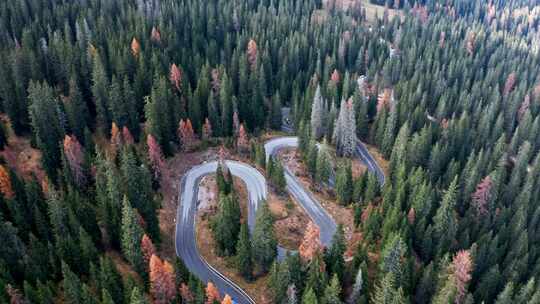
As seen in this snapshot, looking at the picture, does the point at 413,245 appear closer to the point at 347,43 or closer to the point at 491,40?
the point at 347,43

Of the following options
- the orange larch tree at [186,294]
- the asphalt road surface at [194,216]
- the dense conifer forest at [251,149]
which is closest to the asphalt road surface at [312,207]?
the dense conifer forest at [251,149]

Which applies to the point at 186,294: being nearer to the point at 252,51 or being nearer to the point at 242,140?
the point at 242,140

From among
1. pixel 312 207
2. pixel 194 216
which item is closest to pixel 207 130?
pixel 194 216

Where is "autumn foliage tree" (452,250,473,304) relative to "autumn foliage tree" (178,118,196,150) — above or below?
below

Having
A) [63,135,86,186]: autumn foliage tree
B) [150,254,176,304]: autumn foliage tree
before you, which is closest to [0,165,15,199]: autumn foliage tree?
[63,135,86,186]: autumn foliage tree

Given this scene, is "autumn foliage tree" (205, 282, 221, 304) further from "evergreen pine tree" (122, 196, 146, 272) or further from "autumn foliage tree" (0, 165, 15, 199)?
"autumn foliage tree" (0, 165, 15, 199)

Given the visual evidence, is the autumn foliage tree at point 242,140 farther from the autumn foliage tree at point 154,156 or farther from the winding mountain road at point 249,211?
the autumn foliage tree at point 154,156
